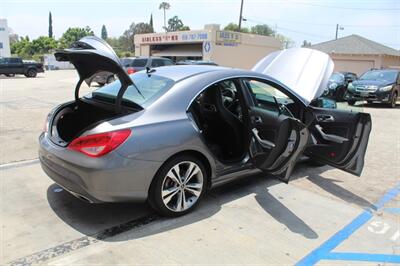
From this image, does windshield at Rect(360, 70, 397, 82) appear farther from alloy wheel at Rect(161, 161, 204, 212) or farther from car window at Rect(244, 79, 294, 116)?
alloy wheel at Rect(161, 161, 204, 212)

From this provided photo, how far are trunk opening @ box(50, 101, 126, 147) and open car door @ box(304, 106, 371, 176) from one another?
2724mm

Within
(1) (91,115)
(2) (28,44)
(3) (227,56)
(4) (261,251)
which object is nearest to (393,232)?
(4) (261,251)

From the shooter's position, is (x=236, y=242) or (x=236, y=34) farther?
(x=236, y=34)

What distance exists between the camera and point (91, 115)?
468cm

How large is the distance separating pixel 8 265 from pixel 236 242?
6.42ft

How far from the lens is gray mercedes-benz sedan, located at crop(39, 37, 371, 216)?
3.59 metres

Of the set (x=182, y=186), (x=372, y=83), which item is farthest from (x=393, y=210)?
(x=372, y=83)

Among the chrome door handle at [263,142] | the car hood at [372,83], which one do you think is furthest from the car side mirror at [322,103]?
the car hood at [372,83]

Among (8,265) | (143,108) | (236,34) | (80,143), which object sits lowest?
(8,265)

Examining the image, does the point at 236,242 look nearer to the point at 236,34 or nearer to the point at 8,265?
the point at 8,265

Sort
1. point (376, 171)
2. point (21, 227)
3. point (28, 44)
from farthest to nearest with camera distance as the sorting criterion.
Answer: point (28, 44), point (376, 171), point (21, 227)

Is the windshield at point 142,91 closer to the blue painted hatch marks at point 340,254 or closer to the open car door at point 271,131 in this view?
the open car door at point 271,131

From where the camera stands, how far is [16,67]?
2927 centimetres

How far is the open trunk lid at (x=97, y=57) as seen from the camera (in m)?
3.63
